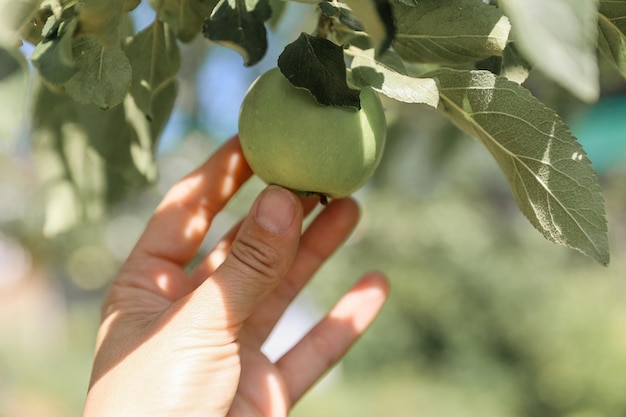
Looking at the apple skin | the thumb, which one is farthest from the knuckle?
the apple skin

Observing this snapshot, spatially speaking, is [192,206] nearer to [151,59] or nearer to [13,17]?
[151,59]

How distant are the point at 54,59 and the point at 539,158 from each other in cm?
37

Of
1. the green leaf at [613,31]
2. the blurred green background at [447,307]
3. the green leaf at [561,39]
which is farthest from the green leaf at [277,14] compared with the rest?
the blurred green background at [447,307]

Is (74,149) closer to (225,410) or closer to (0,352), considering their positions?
(225,410)

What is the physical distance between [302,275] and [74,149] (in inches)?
21.4

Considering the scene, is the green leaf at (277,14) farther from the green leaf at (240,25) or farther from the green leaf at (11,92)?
the green leaf at (11,92)

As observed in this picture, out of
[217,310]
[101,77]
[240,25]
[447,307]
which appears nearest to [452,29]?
[240,25]

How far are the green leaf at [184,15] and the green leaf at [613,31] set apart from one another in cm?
34

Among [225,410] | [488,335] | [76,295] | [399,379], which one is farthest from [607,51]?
[76,295]

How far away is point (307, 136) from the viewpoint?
1.97 ft

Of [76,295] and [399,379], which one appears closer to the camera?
[399,379]

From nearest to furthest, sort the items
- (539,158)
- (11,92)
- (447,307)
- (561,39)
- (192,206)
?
(561,39)
(11,92)
(539,158)
(192,206)
(447,307)

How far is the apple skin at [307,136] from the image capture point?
60cm

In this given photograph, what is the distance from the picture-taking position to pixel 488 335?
13.9ft
